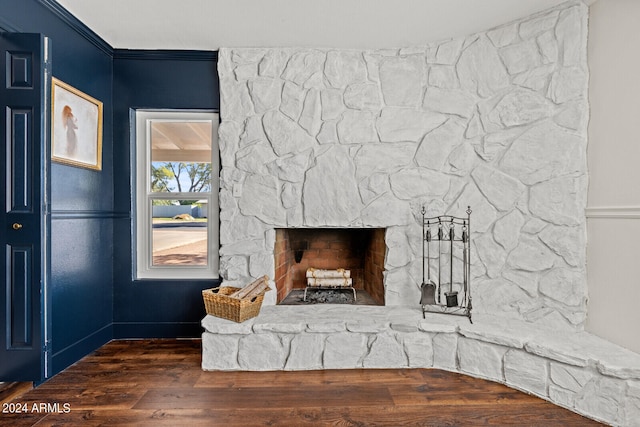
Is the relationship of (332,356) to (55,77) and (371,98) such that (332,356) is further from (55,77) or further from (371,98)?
(55,77)

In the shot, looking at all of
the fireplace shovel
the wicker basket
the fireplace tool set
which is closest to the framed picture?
the wicker basket

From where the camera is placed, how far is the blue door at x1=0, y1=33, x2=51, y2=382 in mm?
1903

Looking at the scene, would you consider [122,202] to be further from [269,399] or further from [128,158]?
[269,399]

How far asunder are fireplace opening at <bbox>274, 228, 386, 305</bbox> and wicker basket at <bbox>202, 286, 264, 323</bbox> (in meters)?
0.61

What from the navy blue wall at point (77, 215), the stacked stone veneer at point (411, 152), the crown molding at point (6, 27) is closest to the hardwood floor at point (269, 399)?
the navy blue wall at point (77, 215)

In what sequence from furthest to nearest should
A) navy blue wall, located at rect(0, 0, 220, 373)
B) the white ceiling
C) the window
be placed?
the window < navy blue wall, located at rect(0, 0, 220, 373) < the white ceiling

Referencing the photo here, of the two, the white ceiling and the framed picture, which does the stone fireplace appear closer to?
the white ceiling

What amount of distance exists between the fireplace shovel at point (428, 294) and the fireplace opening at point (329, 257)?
1.90 feet

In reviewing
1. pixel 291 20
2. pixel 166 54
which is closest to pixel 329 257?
pixel 291 20

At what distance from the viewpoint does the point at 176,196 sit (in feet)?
9.59

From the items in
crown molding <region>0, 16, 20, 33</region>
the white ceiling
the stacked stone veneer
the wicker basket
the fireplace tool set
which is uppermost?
the white ceiling

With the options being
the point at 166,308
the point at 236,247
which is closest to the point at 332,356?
the point at 236,247

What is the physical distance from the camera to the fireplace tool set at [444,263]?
8.14 feet

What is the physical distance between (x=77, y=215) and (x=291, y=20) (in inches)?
79.7
